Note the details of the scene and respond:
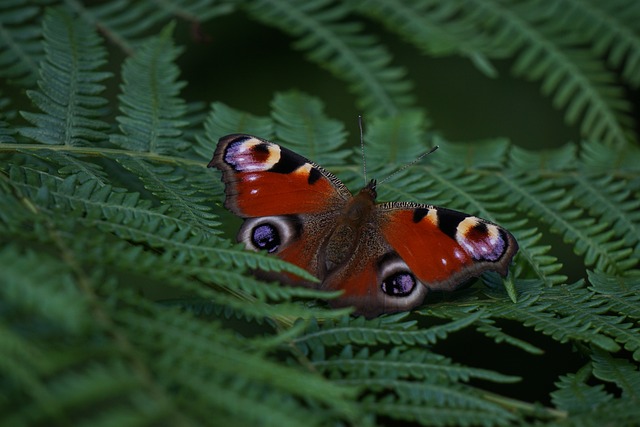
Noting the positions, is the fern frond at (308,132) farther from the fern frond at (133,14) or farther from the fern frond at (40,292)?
the fern frond at (40,292)

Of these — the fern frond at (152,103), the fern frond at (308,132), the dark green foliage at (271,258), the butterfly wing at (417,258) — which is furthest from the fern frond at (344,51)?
the butterfly wing at (417,258)

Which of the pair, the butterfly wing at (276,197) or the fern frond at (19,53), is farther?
the fern frond at (19,53)

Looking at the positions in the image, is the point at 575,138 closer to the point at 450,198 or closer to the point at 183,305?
the point at 450,198

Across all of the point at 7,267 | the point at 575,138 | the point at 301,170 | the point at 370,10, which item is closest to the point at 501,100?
the point at 575,138

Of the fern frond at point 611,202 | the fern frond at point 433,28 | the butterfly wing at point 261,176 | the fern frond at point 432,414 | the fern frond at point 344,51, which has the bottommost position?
the fern frond at point 432,414

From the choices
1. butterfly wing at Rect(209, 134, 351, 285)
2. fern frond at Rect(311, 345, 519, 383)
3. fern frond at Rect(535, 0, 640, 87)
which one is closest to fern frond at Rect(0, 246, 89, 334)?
fern frond at Rect(311, 345, 519, 383)
